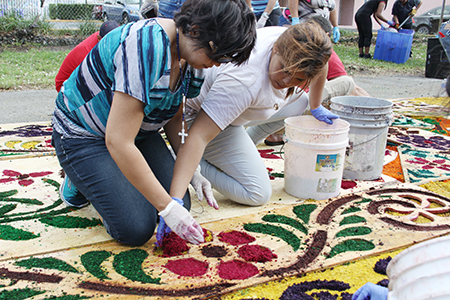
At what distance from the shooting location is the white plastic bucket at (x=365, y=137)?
247cm

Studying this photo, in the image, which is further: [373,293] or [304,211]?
[304,211]

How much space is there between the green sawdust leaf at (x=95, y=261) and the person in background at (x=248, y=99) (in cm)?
43

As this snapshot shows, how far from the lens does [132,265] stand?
161 centimetres

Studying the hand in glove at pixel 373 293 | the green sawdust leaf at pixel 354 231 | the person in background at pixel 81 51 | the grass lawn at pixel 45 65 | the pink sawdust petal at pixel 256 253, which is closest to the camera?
the hand in glove at pixel 373 293

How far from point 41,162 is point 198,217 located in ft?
4.76

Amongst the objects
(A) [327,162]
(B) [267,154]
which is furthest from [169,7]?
(A) [327,162]

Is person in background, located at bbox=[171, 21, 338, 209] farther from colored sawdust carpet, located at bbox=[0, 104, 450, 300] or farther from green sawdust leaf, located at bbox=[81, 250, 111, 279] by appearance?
green sawdust leaf, located at bbox=[81, 250, 111, 279]

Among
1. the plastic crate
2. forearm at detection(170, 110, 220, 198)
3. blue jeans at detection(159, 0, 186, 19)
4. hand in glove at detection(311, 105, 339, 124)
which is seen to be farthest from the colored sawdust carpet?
the plastic crate

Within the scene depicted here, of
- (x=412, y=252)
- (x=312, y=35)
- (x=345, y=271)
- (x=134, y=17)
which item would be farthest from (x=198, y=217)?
(x=134, y=17)

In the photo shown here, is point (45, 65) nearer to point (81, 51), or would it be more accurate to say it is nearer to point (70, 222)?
point (81, 51)

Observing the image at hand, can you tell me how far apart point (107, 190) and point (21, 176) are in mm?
1127

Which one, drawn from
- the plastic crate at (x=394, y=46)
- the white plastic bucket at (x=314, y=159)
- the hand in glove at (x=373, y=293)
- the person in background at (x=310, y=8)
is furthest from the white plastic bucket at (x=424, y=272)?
the plastic crate at (x=394, y=46)

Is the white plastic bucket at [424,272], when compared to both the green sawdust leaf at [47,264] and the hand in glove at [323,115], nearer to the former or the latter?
the green sawdust leaf at [47,264]

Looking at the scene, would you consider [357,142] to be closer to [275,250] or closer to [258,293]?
[275,250]
